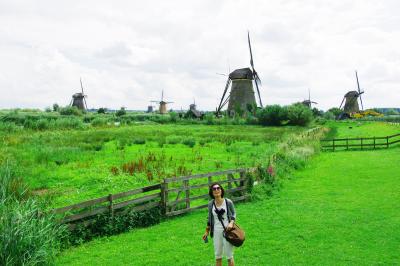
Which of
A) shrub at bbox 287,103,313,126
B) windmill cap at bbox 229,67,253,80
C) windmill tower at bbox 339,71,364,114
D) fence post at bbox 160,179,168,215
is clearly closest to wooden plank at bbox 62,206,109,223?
fence post at bbox 160,179,168,215

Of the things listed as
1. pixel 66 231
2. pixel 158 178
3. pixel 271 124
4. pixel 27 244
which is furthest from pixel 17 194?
pixel 271 124

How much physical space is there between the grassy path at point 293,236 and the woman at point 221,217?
1945 millimetres

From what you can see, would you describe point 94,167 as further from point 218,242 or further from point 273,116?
point 273,116

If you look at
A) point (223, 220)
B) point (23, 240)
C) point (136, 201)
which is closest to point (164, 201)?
point (136, 201)

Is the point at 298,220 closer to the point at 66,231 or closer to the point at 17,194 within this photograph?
the point at 66,231

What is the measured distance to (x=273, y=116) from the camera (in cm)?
6794

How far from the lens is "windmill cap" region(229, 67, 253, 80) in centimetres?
7750

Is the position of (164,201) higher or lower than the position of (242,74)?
lower

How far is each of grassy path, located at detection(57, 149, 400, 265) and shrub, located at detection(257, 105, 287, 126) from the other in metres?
51.4

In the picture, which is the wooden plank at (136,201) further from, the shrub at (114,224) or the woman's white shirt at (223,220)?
the woman's white shirt at (223,220)

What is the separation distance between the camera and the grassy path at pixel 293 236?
9.12m

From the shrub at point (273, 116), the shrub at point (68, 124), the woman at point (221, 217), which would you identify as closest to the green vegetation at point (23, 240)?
the woman at point (221, 217)

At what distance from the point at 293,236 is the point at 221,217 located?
451 cm

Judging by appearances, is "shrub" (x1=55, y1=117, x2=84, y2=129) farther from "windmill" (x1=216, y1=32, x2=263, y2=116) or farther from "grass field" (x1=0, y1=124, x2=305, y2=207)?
"windmill" (x1=216, y1=32, x2=263, y2=116)
